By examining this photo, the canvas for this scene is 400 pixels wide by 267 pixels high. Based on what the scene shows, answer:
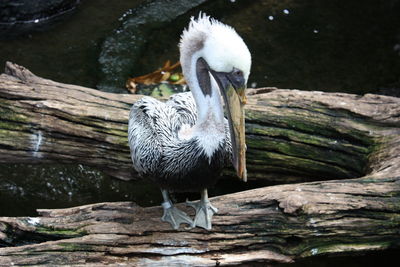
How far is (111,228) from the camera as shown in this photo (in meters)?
3.30

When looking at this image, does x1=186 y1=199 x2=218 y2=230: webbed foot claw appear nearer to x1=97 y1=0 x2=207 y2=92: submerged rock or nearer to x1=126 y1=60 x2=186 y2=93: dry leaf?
x1=126 y1=60 x2=186 y2=93: dry leaf

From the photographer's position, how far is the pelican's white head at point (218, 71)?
Answer: 283 centimetres

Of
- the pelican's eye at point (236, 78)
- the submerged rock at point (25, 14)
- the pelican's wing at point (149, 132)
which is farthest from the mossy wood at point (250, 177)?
the submerged rock at point (25, 14)

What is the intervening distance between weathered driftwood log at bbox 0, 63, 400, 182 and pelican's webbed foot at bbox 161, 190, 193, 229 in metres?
0.74

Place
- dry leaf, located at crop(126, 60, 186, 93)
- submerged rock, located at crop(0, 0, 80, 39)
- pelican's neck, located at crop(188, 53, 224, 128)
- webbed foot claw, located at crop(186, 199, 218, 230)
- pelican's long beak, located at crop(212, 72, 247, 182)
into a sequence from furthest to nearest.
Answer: submerged rock, located at crop(0, 0, 80, 39) → dry leaf, located at crop(126, 60, 186, 93) → webbed foot claw, located at crop(186, 199, 218, 230) → pelican's neck, located at crop(188, 53, 224, 128) → pelican's long beak, located at crop(212, 72, 247, 182)

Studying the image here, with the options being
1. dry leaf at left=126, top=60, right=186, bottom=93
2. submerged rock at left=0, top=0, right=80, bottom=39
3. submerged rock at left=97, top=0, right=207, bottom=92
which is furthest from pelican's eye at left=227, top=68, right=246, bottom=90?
submerged rock at left=0, top=0, right=80, bottom=39

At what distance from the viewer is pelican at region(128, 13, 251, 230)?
289 cm

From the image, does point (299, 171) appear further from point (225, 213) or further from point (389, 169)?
point (225, 213)

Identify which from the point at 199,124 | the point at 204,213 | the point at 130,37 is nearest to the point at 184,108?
the point at 199,124

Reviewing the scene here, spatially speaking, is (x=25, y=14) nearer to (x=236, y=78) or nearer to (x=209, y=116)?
(x=209, y=116)

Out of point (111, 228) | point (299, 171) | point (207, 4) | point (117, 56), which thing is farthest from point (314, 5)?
point (111, 228)

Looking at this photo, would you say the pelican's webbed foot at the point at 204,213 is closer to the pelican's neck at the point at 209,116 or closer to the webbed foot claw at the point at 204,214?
the webbed foot claw at the point at 204,214

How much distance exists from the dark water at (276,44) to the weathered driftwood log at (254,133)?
633 mm

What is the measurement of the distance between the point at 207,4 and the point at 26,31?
1961 millimetres
